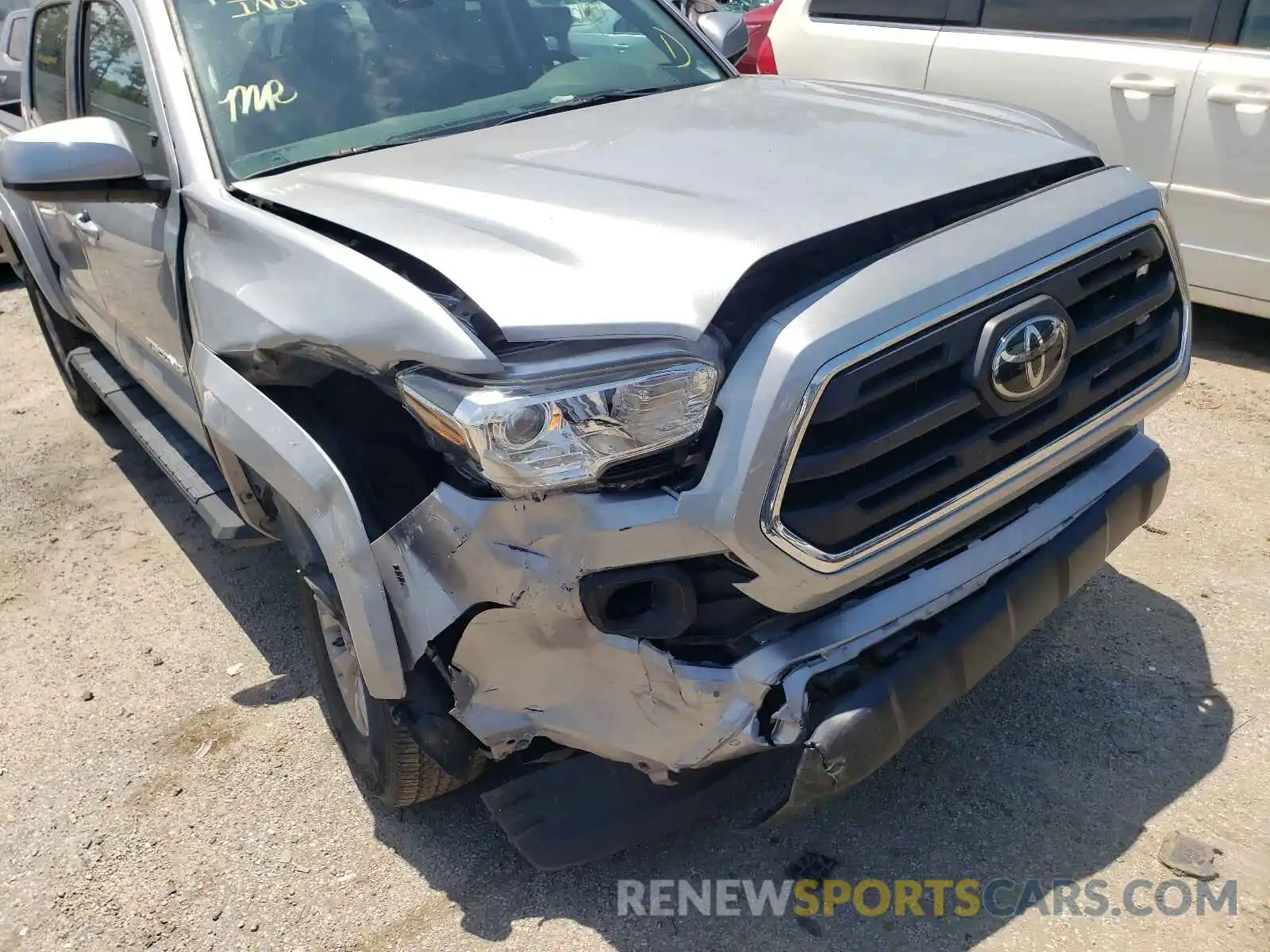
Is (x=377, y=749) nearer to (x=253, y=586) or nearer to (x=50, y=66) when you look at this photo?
(x=253, y=586)

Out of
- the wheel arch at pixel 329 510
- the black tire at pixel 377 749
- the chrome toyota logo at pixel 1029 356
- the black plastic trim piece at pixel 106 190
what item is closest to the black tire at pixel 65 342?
the black plastic trim piece at pixel 106 190

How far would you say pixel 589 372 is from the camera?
1854 millimetres

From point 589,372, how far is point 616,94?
5.20 ft

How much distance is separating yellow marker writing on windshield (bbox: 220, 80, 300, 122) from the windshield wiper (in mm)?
552

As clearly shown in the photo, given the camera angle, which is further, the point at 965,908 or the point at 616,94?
the point at 616,94

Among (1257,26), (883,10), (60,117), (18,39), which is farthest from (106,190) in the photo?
(1257,26)

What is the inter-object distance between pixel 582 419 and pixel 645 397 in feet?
0.36

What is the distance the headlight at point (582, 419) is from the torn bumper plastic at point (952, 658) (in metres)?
0.58

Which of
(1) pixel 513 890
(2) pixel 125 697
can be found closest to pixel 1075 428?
(1) pixel 513 890

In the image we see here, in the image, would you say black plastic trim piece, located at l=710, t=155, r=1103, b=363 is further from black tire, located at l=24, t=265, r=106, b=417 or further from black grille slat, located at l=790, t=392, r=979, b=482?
black tire, located at l=24, t=265, r=106, b=417

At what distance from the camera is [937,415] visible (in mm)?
1946

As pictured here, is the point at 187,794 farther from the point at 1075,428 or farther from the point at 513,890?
the point at 1075,428

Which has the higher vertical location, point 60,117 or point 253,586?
point 60,117

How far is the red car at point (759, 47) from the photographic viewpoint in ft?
19.5
